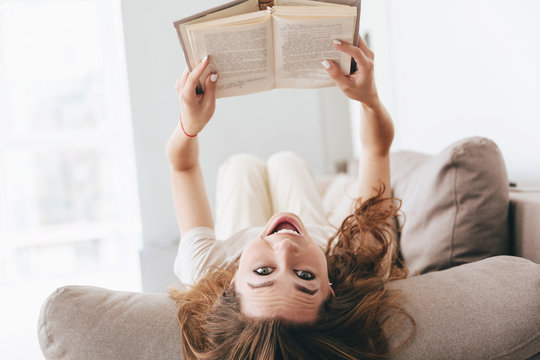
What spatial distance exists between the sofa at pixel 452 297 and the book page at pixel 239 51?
507mm

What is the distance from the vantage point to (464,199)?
42.5 inches

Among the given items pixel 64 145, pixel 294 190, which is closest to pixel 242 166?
pixel 294 190

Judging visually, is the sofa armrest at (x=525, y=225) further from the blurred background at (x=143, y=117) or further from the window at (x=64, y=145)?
the window at (x=64, y=145)

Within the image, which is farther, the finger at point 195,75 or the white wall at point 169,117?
the white wall at point 169,117

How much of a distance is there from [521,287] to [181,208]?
35.7 inches

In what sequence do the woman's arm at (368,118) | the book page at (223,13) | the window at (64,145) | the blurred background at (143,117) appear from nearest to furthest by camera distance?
the book page at (223,13) → the woman's arm at (368,118) → the blurred background at (143,117) → the window at (64,145)

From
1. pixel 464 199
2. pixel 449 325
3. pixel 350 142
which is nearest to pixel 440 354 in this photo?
pixel 449 325

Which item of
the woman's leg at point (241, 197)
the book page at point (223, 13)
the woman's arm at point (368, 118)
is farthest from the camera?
the woman's leg at point (241, 197)

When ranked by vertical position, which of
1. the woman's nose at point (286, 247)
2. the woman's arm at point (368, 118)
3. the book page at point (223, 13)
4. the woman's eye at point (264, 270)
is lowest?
the woman's eye at point (264, 270)

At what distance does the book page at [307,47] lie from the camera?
94 cm

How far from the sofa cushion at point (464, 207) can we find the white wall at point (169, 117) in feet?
6.85

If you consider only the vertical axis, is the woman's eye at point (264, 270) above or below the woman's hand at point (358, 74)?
below

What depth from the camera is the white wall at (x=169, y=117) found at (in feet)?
9.76

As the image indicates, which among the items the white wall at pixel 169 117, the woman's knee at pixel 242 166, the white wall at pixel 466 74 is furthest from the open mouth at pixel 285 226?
the white wall at pixel 169 117
